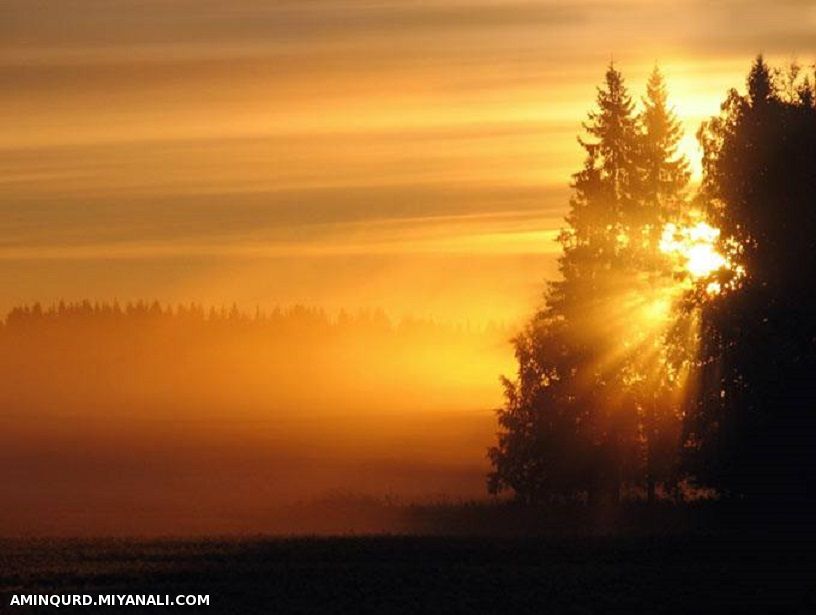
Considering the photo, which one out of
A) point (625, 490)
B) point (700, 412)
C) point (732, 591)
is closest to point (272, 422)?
point (625, 490)

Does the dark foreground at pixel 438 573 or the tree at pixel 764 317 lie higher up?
the tree at pixel 764 317

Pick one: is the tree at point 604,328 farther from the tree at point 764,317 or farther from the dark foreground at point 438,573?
the dark foreground at point 438,573

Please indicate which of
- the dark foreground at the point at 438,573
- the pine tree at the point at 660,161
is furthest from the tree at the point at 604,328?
the dark foreground at the point at 438,573

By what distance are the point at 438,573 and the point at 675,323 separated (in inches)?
726

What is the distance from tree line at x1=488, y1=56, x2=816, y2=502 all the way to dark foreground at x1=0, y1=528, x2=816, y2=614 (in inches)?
170

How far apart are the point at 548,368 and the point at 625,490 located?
20.2 ft

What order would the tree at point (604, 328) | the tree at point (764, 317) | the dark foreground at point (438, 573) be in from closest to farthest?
the dark foreground at point (438, 573) < the tree at point (764, 317) < the tree at point (604, 328)

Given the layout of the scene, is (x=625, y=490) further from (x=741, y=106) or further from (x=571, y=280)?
(x=741, y=106)

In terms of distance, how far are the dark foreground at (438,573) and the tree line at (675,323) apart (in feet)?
14.2

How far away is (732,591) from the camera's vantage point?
37594 mm

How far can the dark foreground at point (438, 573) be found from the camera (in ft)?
117

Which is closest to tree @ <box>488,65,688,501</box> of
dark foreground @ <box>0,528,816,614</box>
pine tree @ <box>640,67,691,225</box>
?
pine tree @ <box>640,67,691,225</box>

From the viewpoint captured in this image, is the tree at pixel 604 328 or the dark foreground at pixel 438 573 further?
the tree at pixel 604 328

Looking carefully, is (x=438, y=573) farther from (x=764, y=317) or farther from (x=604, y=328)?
(x=604, y=328)
